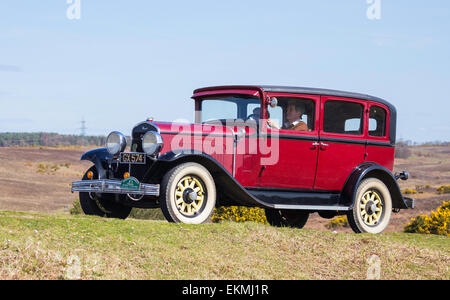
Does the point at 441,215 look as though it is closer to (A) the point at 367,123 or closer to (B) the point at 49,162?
(A) the point at 367,123

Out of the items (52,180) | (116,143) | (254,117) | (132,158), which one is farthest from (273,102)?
(52,180)

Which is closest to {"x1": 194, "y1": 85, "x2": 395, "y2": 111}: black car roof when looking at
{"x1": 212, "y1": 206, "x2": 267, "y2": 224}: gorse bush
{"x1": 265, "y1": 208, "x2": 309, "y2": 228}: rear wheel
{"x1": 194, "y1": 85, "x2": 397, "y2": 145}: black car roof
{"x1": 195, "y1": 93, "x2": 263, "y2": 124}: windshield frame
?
{"x1": 194, "y1": 85, "x2": 397, "y2": 145}: black car roof

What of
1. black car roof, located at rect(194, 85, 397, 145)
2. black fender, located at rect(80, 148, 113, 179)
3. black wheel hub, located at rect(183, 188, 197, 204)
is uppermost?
black car roof, located at rect(194, 85, 397, 145)

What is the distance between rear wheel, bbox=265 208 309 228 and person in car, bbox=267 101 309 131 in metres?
2.37

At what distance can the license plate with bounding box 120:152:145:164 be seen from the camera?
7619 millimetres

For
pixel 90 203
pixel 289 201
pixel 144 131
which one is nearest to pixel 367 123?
pixel 289 201

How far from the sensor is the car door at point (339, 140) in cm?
892

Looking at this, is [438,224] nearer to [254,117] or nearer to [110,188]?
[254,117]

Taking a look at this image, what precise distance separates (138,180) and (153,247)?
6.16 feet

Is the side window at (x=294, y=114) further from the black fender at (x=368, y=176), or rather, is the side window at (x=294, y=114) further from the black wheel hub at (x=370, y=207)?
the black wheel hub at (x=370, y=207)

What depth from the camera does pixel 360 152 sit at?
934 cm

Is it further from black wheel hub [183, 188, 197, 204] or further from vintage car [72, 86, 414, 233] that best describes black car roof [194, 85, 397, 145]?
black wheel hub [183, 188, 197, 204]

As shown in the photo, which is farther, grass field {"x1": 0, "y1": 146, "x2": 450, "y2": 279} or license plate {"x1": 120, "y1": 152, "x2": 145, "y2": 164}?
license plate {"x1": 120, "y1": 152, "x2": 145, "y2": 164}

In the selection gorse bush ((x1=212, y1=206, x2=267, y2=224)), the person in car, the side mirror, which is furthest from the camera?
gorse bush ((x1=212, y1=206, x2=267, y2=224))
